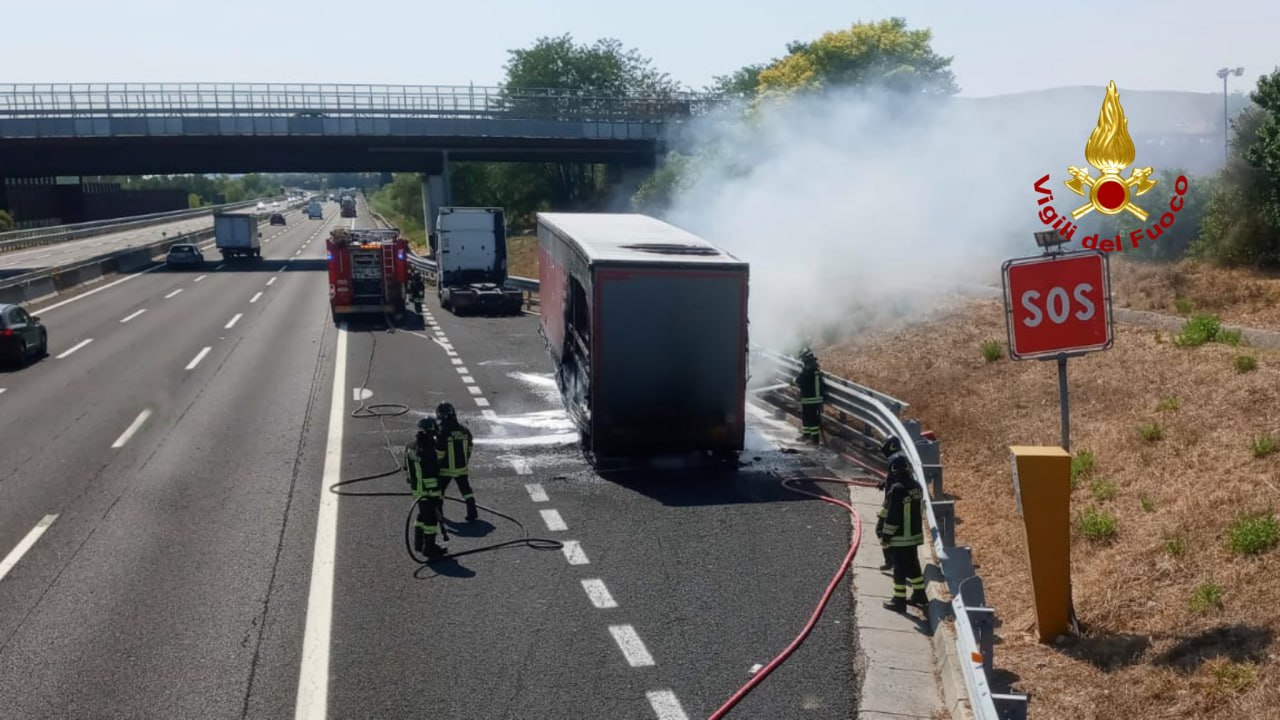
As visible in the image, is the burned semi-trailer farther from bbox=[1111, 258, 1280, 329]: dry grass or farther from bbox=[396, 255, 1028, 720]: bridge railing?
bbox=[1111, 258, 1280, 329]: dry grass

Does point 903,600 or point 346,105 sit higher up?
point 346,105

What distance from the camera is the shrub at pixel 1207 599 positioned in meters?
9.82

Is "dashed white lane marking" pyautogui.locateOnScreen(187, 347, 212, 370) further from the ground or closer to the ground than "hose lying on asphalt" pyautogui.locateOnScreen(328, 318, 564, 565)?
further from the ground

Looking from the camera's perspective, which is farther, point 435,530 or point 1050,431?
point 1050,431

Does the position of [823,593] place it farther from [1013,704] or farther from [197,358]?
[197,358]

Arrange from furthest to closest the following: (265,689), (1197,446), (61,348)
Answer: (61,348) < (1197,446) < (265,689)

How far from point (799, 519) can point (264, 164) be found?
186ft

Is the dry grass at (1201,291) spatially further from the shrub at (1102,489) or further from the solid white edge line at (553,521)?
the solid white edge line at (553,521)

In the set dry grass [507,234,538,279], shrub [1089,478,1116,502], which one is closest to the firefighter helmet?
shrub [1089,478,1116,502]

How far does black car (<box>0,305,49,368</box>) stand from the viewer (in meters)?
26.3

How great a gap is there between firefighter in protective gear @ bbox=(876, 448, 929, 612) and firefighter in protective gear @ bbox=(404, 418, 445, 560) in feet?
15.7

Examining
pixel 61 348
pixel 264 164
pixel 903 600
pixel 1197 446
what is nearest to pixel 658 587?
pixel 903 600

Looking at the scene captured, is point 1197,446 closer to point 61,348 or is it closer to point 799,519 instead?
point 799,519

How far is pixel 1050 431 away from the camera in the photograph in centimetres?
1719
